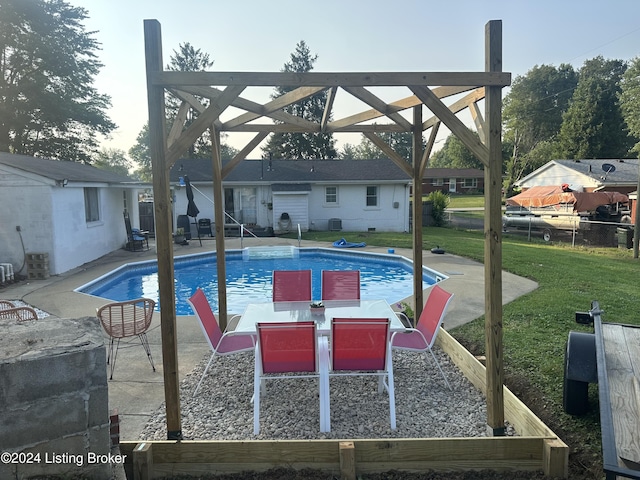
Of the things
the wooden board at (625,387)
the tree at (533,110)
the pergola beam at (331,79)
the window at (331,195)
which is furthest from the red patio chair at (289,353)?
the tree at (533,110)

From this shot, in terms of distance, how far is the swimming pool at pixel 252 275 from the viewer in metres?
11.0

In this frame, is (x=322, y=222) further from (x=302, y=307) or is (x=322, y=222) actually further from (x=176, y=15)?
(x=302, y=307)

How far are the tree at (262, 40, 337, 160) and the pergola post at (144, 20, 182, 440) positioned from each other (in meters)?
35.9

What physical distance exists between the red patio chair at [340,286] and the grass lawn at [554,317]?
1581 mm

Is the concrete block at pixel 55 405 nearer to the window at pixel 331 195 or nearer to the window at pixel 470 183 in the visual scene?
the window at pixel 331 195

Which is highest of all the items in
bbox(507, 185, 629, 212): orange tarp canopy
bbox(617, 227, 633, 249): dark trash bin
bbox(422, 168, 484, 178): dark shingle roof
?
bbox(422, 168, 484, 178): dark shingle roof

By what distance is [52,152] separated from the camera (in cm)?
2841

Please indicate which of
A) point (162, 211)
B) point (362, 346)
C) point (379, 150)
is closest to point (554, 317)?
point (362, 346)

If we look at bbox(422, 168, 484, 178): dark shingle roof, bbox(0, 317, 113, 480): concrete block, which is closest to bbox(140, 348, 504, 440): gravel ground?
bbox(0, 317, 113, 480): concrete block

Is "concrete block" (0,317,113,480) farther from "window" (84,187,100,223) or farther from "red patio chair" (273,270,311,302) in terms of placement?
"window" (84,187,100,223)

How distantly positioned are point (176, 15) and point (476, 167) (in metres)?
56.3

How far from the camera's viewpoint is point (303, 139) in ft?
129

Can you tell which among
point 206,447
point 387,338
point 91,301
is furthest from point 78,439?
point 91,301

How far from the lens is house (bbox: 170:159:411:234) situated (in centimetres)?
2130
